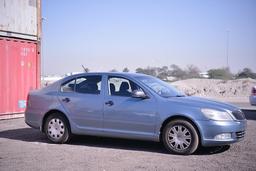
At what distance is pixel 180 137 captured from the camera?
739 centimetres

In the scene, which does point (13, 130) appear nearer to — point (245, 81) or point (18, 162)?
point (18, 162)

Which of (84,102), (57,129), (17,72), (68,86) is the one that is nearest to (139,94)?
(84,102)

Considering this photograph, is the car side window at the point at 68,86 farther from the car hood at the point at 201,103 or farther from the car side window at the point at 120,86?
the car hood at the point at 201,103

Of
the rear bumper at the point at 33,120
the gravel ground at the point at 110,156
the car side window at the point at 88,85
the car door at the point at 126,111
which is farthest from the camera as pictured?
the rear bumper at the point at 33,120

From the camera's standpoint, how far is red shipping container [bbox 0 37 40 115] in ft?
40.1

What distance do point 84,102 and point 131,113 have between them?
112 cm

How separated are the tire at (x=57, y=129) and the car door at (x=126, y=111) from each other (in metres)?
0.96

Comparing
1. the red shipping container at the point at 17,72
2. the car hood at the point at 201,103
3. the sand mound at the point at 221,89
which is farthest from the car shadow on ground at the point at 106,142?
the sand mound at the point at 221,89

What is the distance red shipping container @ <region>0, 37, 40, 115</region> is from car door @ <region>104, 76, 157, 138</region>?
517 cm

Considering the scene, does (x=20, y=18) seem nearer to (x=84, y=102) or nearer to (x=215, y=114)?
(x=84, y=102)

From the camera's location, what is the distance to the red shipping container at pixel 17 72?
12219mm

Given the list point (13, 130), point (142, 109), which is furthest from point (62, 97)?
point (13, 130)

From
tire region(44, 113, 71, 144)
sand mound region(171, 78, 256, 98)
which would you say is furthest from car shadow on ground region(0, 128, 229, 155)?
sand mound region(171, 78, 256, 98)

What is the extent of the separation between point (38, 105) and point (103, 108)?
168 centimetres
